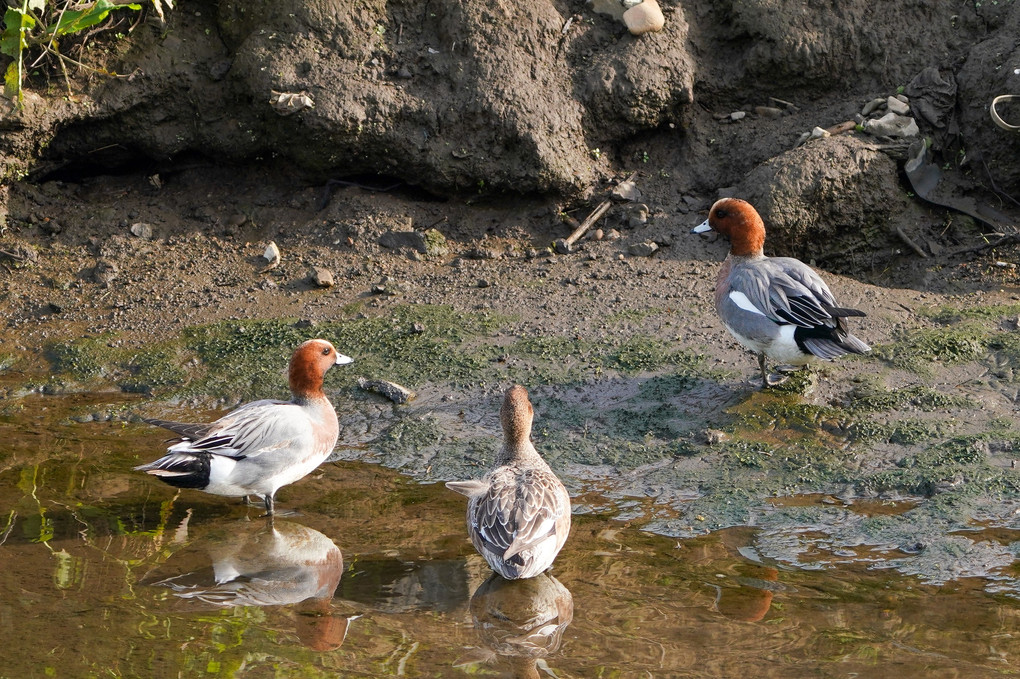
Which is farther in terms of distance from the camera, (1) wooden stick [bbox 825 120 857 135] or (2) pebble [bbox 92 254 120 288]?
(1) wooden stick [bbox 825 120 857 135]

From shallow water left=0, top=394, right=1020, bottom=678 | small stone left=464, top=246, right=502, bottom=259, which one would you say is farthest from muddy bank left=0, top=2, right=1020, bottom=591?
shallow water left=0, top=394, right=1020, bottom=678

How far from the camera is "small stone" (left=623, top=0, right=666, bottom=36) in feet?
27.2

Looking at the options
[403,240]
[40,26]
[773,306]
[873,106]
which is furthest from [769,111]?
[40,26]

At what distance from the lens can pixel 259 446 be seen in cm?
544

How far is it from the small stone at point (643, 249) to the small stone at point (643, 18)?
1769 millimetres

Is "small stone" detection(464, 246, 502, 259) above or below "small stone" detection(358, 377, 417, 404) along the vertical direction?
above

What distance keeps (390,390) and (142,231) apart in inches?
116

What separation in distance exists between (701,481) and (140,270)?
4.64m

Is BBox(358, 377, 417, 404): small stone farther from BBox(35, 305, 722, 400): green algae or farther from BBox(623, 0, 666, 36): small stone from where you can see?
BBox(623, 0, 666, 36): small stone

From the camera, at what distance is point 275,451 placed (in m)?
5.42

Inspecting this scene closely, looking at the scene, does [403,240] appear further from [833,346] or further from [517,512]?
[517,512]

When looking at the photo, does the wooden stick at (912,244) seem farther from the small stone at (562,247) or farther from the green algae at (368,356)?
the small stone at (562,247)

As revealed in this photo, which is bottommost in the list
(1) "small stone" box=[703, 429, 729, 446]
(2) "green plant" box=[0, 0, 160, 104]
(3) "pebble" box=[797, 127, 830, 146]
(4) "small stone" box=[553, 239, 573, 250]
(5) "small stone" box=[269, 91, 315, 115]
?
(1) "small stone" box=[703, 429, 729, 446]

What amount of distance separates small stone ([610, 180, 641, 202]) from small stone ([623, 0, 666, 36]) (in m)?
1.22
